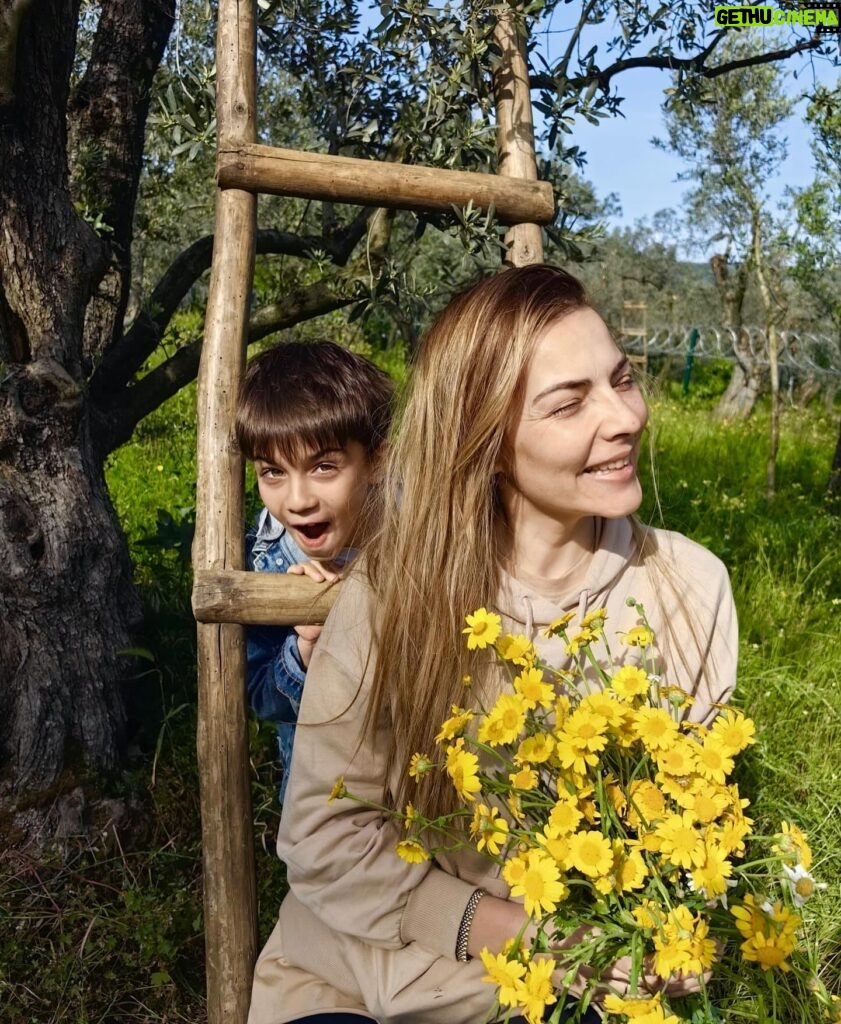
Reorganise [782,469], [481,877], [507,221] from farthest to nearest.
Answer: [782,469], [507,221], [481,877]

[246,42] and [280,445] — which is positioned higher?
[246,42]

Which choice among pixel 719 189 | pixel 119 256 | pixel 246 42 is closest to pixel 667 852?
pixel 246 42

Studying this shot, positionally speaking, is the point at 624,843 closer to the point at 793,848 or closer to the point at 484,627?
the point at 793,848

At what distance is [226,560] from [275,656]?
0.34m

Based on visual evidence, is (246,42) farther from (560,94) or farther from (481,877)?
(481,877)

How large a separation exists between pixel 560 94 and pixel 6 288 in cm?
153

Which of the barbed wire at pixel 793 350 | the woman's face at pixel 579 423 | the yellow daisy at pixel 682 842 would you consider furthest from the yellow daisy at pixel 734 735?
the barbed wire at pixel 793 350

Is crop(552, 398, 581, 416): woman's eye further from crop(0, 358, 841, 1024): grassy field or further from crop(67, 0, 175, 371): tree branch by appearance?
crop(67, 0, 175, 371): tree branch

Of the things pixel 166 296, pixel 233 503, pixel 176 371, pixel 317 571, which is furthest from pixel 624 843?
pixel 166 296

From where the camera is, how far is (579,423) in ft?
5.91

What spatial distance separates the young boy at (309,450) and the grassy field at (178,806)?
2.17ft

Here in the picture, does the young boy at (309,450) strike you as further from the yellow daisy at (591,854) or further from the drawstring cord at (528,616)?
the yellow daisy at (591,854)

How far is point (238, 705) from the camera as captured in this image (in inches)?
85.6

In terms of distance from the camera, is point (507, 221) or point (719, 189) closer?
point (507, 221)
